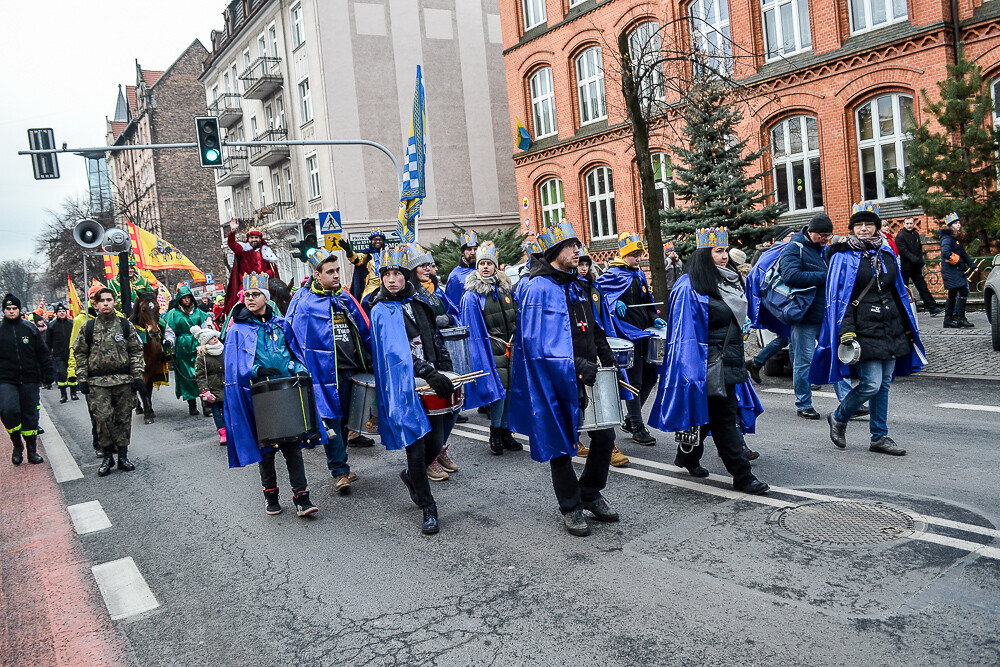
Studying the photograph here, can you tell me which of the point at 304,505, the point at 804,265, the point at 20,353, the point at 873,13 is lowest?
the point at 304,505

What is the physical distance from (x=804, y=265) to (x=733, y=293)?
2718 millimetres

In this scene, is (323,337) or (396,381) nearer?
(396,381)

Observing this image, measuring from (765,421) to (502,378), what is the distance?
9.06 ft

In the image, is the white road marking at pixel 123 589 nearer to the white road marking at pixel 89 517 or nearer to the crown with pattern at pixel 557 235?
the white road marking at pixel 89 517

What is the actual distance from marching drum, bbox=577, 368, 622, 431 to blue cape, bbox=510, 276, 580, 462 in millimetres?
75

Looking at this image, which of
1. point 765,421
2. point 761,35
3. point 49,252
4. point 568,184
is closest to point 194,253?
point 49,252

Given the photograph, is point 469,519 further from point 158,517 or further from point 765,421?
point 765,421

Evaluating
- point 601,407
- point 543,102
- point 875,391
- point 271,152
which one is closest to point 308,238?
point 875,391

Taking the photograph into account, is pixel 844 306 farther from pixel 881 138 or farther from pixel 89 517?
pixel 881 138

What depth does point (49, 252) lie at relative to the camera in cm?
4975

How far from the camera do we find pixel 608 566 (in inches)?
190

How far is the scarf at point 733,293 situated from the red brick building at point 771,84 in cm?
823

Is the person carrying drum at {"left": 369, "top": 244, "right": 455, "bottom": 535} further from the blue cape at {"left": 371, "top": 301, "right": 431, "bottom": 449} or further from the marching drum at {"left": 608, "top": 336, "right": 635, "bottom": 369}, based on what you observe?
the marching drum at {"left": 608, "top": 336, "right": 635, "bottom": 369}

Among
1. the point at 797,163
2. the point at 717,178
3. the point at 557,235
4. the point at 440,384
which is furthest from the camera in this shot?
the point at 797,163
